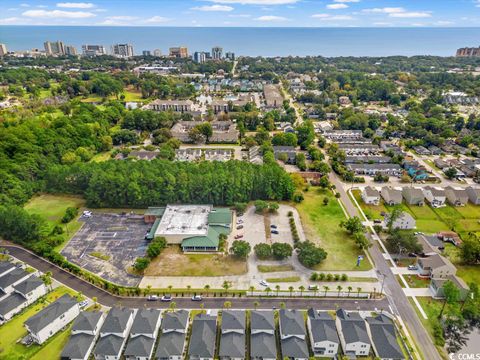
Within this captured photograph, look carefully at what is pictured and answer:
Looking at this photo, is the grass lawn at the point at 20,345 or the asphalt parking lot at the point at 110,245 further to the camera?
the asphalt parking lot at the point at 110,245

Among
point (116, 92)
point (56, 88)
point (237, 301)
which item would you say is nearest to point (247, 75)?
point (116, 92)

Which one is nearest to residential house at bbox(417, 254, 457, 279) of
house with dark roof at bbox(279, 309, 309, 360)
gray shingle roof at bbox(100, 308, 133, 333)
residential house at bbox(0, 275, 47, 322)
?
house with dark roof at bbox(279, 309, 309, 360)

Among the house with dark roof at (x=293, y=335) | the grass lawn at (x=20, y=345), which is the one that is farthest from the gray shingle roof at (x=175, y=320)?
the grass lawn at (x=20, y=345)

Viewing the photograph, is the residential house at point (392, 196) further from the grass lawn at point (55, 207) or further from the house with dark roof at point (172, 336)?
the grass lawn at point (55, 207)

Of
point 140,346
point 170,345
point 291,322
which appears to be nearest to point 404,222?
point 291,322

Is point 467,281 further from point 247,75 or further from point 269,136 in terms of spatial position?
point 247,75

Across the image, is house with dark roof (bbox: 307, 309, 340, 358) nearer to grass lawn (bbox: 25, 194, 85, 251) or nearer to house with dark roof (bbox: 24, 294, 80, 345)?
house with dark roof (bbox: 24, 294, 80, 345)
